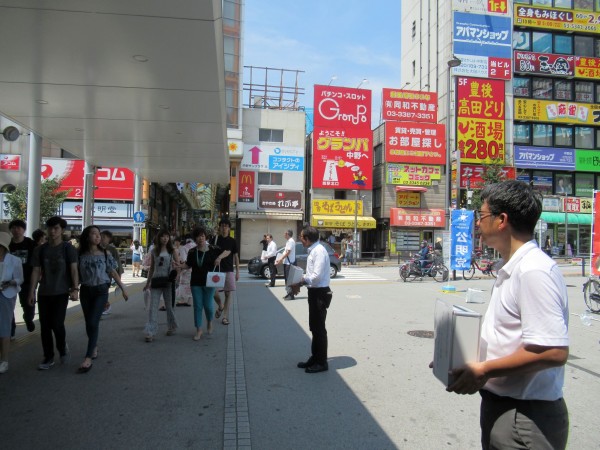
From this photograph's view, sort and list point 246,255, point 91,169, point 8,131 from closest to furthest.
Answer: point 8,131
point 91,169
point 246,255

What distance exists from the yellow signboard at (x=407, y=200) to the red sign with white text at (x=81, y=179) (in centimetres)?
1918

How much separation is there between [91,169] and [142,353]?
12.4 meters

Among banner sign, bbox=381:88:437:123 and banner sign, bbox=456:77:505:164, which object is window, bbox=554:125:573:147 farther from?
banner sign, bbox=381:88:437:123

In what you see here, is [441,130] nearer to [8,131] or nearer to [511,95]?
[511,95]

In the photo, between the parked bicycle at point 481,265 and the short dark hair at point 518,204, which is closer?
the short dark hair at point 518,204

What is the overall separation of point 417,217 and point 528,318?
109ft

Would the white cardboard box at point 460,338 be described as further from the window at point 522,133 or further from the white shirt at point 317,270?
the window at point 522,133

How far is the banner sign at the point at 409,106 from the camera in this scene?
3450 centimetres

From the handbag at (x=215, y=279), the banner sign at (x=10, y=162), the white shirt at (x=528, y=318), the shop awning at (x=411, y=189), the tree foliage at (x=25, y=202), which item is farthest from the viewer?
the shop awning at (x=411, y=189)

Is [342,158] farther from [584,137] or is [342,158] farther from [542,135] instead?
[584,137]

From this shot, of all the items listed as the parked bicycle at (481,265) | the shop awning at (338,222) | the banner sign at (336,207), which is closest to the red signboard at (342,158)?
the banner sign at (336,207)

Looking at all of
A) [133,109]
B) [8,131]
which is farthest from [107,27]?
[8,131]

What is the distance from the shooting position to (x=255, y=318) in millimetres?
9023

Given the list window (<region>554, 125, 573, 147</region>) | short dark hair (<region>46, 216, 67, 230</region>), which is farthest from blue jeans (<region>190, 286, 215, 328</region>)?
window (<region>554, 125, 573, 147</region>)
